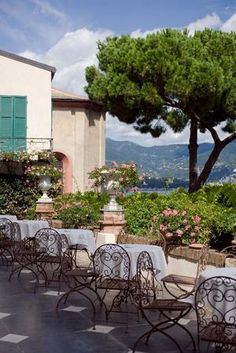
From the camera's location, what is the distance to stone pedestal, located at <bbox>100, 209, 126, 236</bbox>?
35.1ft

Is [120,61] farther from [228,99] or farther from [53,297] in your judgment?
[53,297]

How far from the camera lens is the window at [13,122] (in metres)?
18.2

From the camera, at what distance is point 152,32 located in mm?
20547

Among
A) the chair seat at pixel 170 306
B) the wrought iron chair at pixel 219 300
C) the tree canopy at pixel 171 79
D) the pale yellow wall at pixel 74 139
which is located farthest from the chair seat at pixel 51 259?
the pale yellow wall at pixel 74 139

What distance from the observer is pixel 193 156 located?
74.3 feet

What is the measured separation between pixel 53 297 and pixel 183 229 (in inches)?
101

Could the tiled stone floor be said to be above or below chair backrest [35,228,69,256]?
below

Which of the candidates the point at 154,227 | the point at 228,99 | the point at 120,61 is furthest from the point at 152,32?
the point at 154,227

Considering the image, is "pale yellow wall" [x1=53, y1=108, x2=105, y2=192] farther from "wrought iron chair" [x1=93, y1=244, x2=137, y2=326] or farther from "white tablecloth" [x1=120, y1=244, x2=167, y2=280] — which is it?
"wrought iron chair" [x1=93, y1=244, x2=137, y2=326]

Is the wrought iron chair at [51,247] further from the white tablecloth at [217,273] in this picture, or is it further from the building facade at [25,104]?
the building facade at [25,104]

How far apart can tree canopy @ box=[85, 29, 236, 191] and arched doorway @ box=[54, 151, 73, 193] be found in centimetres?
257

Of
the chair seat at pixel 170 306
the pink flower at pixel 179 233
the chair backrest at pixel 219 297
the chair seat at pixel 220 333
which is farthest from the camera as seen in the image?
the pink flower at pixel 179 233

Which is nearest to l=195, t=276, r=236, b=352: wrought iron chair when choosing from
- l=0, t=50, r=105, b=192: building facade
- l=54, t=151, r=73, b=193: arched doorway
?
l=0, t=50, r=105, b=192: building facade

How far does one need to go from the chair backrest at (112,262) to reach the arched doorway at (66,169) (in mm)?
15166
